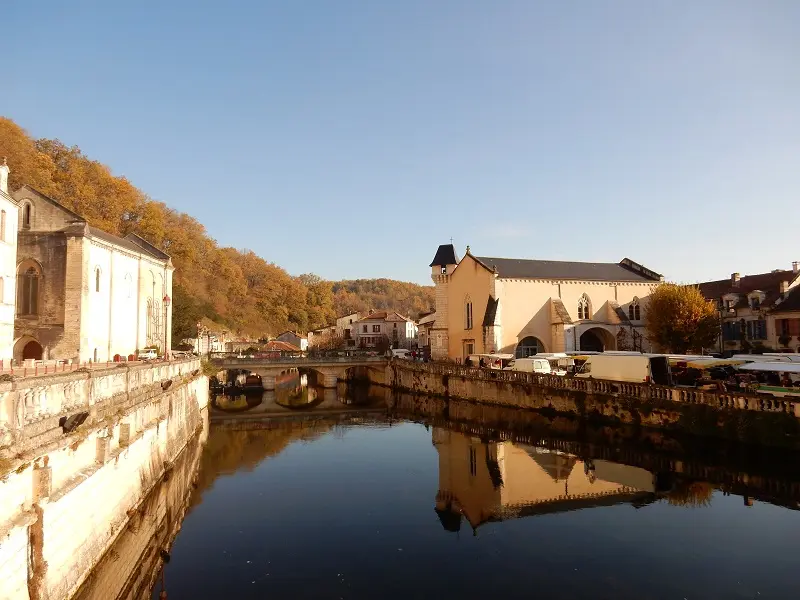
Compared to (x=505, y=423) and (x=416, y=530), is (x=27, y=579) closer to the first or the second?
(x=416, y=530)

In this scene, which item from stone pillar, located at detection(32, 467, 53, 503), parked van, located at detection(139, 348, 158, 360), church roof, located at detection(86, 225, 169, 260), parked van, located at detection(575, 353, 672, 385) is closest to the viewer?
stone pillar, located at detection(32, 467, 53, 503)

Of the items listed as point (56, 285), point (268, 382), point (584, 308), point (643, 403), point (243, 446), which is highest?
point (56, 285)

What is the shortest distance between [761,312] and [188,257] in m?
61.7

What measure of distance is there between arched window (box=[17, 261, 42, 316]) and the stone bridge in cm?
2512

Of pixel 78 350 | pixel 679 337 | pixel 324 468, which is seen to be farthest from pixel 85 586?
pixel 679 337

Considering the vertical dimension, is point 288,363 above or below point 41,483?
below

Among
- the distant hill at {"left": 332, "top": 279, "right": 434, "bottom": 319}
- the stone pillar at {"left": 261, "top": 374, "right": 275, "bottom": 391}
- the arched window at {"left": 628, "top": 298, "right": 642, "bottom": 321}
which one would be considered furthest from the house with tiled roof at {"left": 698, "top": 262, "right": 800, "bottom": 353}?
the distant hill at {"left": 332, "top": 279, "right": 434, "bottom": 319}

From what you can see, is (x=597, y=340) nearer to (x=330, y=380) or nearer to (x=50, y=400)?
(x=330, y=380)

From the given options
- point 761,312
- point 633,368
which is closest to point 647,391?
point 633,368

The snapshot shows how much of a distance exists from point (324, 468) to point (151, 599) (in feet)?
40.8

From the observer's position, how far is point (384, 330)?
90.8m

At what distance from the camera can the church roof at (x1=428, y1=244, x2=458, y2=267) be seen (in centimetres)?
5556

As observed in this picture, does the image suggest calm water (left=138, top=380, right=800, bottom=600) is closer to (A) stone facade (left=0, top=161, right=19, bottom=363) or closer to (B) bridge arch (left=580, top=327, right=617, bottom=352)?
(A) stone facade (left=0, top=161, right=19, bottom=363)

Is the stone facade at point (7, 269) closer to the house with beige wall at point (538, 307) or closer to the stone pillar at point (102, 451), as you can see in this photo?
the stone pillar at point (102, 451)
